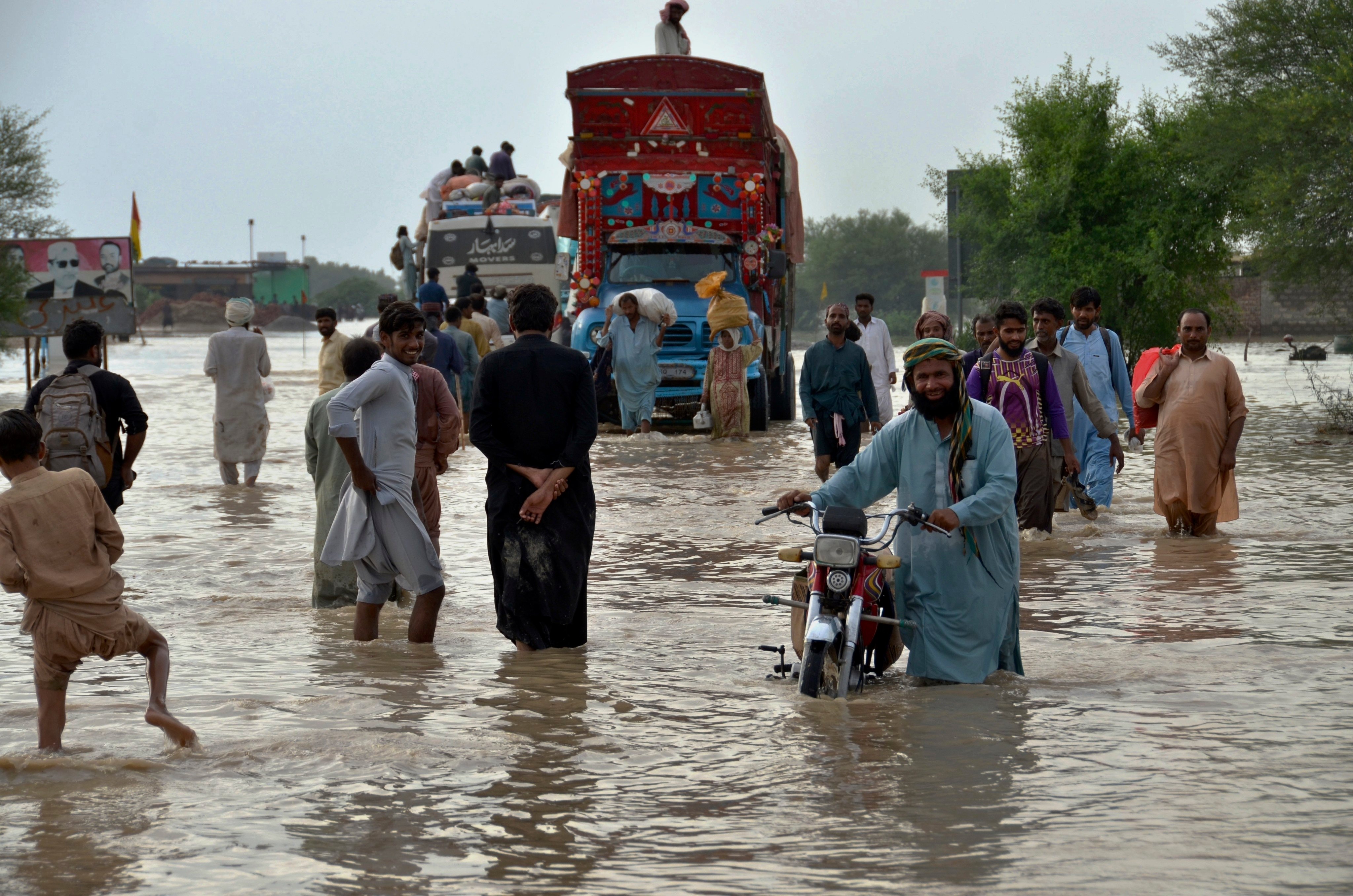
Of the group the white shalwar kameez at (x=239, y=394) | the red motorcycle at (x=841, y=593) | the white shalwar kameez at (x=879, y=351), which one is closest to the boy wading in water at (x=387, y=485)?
the red motorcycle at (x=841, y=593)

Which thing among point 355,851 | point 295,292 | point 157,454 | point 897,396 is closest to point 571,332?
point 157,454

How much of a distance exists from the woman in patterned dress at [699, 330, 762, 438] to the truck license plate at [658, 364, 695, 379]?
2.09 feet

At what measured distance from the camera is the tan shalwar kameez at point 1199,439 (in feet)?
32.7

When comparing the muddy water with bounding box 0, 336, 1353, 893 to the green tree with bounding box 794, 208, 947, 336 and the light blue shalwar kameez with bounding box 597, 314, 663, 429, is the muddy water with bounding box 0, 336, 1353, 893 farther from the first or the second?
the green tree with bounding box 794, 208, 947, 336

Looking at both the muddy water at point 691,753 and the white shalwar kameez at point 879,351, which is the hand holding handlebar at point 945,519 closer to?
the muddy water at point 691,753

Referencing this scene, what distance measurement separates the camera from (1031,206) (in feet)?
100

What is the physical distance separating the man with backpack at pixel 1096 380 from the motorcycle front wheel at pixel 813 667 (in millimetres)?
5383

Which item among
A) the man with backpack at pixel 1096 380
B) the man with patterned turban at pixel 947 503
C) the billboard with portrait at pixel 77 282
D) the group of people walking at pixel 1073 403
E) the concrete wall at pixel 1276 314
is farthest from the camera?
the concrete wall at pixel 1276 314

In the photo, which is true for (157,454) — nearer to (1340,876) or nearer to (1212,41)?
(1340,876)

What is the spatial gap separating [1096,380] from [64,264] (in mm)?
18084

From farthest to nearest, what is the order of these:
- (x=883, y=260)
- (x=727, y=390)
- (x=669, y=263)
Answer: (x=883, y=260) < (x=669, y=263) < (x=727, y=390)

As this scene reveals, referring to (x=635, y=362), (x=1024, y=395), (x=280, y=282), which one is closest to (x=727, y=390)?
(x=635, y=362)

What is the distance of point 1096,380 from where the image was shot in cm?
1081

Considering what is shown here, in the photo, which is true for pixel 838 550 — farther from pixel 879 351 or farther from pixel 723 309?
pixel 723 309
